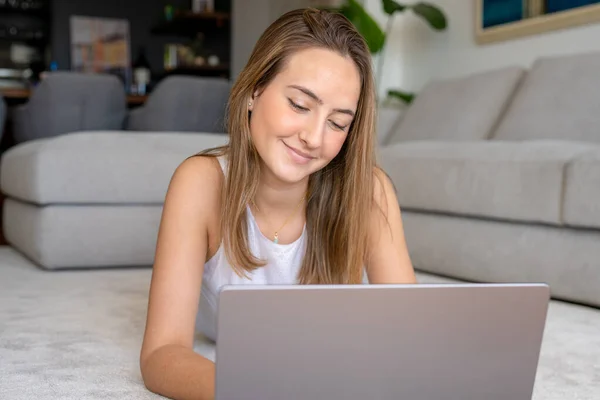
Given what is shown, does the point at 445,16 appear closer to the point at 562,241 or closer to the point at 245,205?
the point at 562,241

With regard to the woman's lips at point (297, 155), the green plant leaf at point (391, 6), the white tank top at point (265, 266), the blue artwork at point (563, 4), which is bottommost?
the white tank top at point (265, 266)

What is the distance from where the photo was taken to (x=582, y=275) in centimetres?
219

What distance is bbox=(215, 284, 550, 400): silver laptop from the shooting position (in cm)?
74

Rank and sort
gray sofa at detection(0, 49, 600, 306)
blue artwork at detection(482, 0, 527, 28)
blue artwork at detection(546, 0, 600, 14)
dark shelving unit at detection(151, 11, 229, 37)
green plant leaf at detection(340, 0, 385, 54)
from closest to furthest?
gray sofa at detection(0, 49, 600, 306) < blue artwork at detection(546, 0, 600, 14) < blue artwork at detection(482, 0, 527, 28) < green plant leaf at detection(340, 0, 385, 54) < dark shelving unit at detection(151, 11, 229, 37)

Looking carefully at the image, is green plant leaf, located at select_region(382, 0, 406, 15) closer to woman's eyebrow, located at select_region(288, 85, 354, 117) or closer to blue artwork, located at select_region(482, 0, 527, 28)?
blue artwork, located at select_region(482, 0, 527, 28)

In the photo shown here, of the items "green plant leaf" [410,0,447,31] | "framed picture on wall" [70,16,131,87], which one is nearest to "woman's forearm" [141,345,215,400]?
"green plant leaf" [410,0,447,31]

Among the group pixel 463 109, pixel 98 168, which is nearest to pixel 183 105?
pixel 98 168

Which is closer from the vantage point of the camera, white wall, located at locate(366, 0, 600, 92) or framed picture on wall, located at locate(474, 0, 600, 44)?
framed picture on wall, located at locate(474, 0, 600, 44)

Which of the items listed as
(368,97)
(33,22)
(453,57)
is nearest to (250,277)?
(368,97)

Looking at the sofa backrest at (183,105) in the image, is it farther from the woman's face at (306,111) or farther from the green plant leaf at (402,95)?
the woman's face at (306,111)

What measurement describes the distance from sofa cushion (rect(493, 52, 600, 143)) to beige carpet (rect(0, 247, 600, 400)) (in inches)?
31.6

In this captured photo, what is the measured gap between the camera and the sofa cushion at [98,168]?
276cm

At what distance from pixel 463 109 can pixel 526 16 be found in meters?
0.79

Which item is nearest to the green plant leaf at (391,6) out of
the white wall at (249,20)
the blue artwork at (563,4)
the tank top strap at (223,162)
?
the blue artwork at (563,4)
